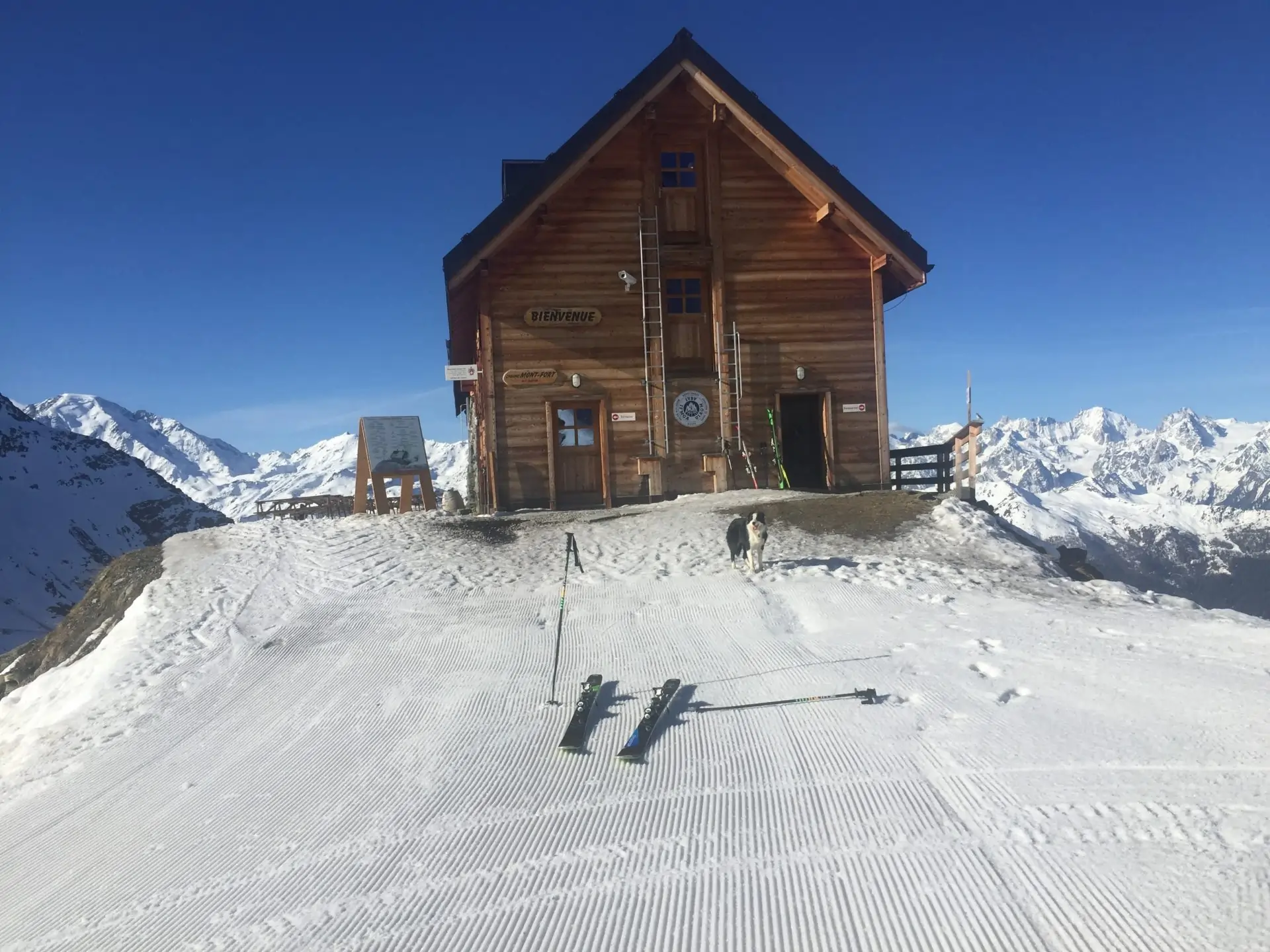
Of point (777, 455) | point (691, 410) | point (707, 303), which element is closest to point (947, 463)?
point (777, 455)

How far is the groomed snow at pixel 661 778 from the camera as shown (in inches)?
165

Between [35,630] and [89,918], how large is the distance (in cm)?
12386

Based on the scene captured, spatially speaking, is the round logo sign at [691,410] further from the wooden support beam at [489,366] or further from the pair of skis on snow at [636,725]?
the pair of skis on snow at [636,725]

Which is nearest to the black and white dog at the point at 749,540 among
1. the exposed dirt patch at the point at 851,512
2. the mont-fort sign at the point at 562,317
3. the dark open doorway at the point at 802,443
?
the exposed dirt patch at the point at 851,512

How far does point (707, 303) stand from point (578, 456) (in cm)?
449

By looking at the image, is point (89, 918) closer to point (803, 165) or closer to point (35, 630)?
point (803, 165)

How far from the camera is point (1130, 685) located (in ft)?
23.6

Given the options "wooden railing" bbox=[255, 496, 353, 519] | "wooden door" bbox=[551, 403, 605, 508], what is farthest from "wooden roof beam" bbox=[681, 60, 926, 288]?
"wooden railing" bbox=[255, 496, 353, 519]

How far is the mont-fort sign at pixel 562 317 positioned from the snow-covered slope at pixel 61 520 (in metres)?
115

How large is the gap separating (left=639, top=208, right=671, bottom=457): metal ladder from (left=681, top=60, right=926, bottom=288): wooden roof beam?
8.86ft

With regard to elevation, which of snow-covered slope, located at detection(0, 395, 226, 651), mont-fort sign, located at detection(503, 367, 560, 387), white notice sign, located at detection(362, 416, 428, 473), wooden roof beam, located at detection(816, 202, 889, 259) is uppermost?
wooden roof beam, located at detection(816, 202, 889, 259)

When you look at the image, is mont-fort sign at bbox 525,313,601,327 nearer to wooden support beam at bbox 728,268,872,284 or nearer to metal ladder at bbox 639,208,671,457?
metal ladder at bbox 639,208,671,457

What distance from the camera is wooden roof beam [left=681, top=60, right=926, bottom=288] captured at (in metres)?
18.1

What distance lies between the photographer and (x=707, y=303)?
18.9 metres
